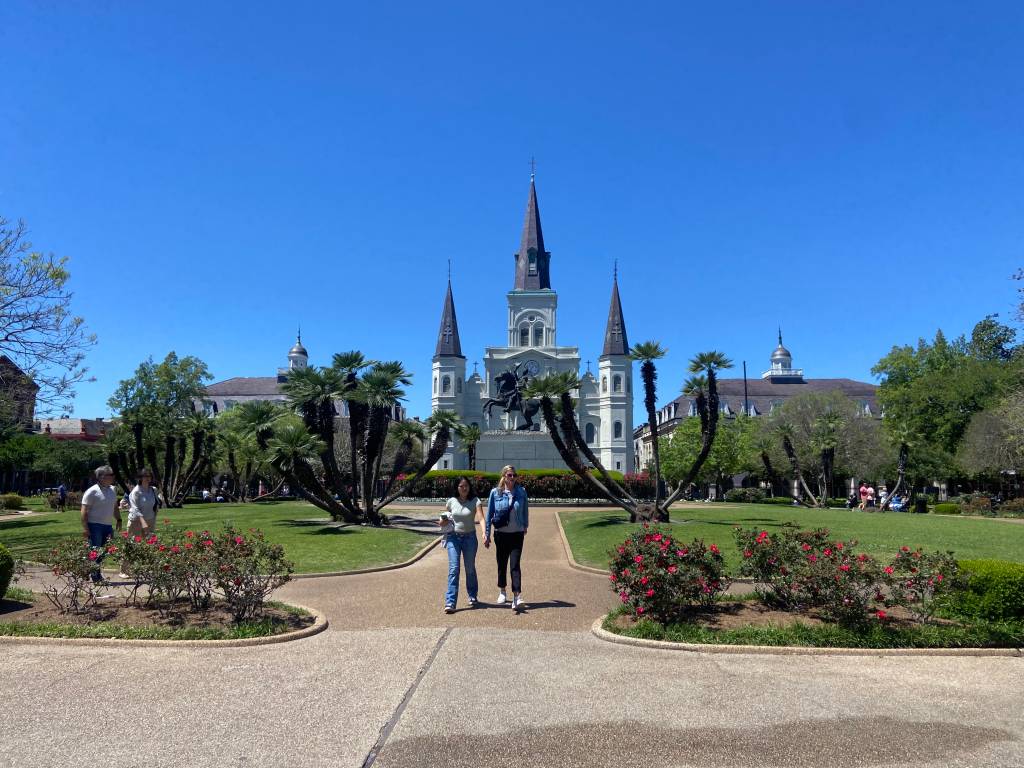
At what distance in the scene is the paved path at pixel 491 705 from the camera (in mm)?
4902

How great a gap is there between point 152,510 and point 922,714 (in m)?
11.7

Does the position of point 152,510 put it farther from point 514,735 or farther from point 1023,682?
point 1023,682

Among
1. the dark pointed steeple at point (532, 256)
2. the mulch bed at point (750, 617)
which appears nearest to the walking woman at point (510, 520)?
the mulch bed at point (750, 617)

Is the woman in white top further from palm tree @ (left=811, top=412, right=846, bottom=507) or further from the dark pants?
palm tree @ (left=811, top=412, right=846, bottom=507)

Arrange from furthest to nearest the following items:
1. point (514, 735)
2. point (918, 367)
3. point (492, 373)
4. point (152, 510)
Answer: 1. point (492, 373)
2. point (918, 367)
3. point (152, 510)
4. point (514, 735)

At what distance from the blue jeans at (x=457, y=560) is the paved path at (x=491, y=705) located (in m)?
0.99

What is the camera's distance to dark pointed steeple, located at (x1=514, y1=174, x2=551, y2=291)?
93312 mm

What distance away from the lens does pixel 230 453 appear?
44688 mm

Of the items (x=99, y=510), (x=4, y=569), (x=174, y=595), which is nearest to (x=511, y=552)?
(x=174, y=595)

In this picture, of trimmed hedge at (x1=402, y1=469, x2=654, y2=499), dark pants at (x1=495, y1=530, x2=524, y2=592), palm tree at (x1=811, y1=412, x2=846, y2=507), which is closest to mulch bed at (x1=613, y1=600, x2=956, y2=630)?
dark pants at (x1=495, y1=530, x2=524, y2=592)

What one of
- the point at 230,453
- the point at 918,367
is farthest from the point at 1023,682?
the point at 918,367

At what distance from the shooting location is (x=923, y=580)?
8.59 metres

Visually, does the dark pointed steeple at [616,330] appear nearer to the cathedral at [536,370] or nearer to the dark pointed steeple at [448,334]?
the cathedral at [536,370]

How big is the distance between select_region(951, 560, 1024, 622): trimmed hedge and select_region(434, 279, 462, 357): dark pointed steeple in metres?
80.9
